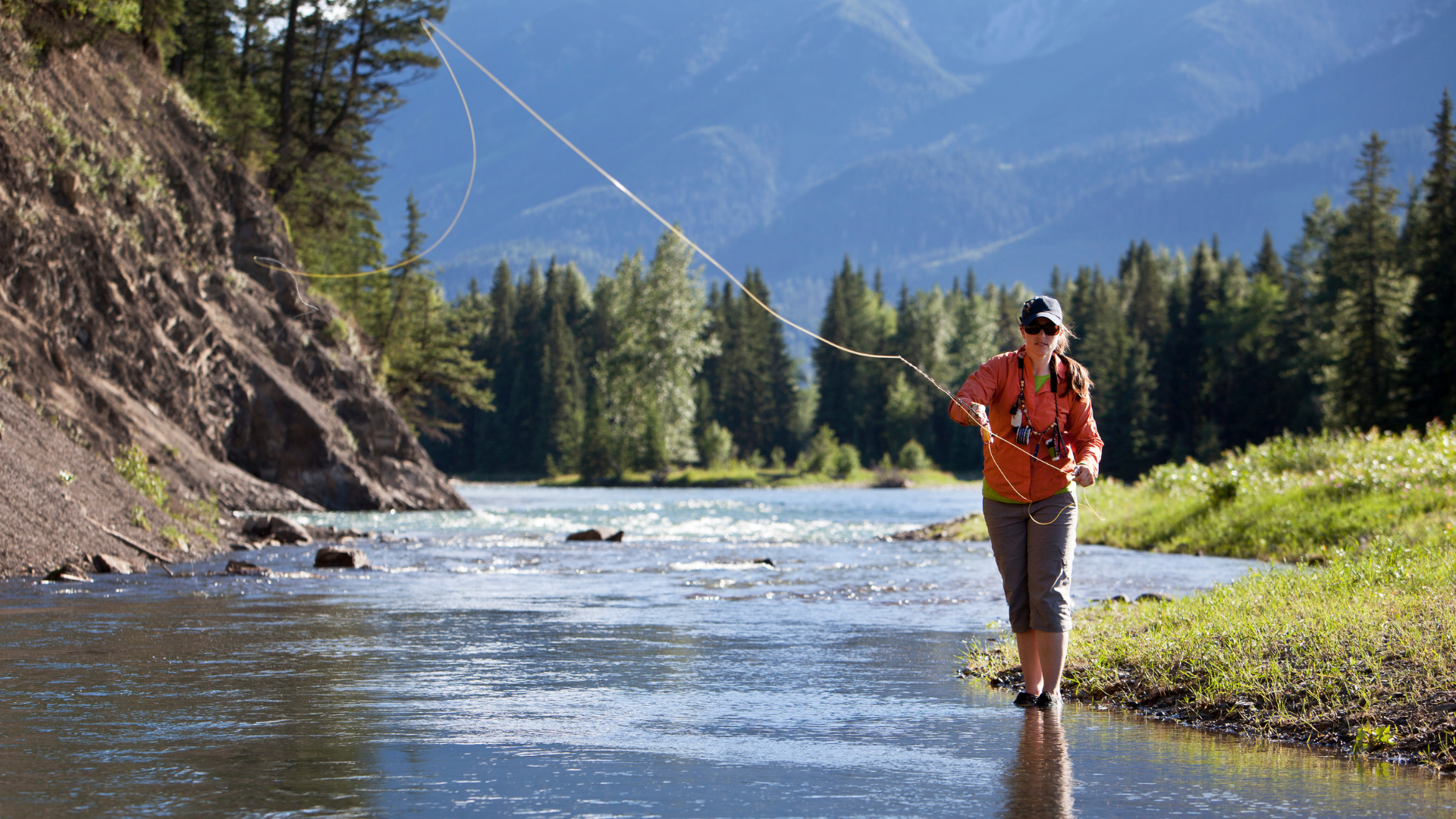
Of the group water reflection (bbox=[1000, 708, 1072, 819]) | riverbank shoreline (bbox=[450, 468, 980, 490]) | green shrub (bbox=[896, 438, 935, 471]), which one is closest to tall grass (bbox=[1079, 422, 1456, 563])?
water reflection (bbox=[1000, 708, 1072, 819])

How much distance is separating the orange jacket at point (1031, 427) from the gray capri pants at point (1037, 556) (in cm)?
10

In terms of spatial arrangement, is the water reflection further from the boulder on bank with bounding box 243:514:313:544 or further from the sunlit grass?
the boulder on bank with bounding box 243:514:313:544

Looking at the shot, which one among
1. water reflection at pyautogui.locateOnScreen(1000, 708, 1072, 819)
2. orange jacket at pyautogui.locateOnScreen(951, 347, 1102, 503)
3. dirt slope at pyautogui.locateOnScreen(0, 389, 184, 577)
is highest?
orange jacket at pyautogui.locateOnScreen(951, 347, 1102, 503)

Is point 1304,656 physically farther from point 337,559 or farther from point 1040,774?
point 337,559

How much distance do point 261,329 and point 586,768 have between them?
30.9m

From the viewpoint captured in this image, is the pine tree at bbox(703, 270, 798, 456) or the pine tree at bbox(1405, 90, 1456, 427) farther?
the pine tree at bbox(703, 270, 798, 456)

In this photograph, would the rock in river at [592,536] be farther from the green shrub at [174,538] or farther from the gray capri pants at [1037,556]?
the gray capri pants at [1037,556]

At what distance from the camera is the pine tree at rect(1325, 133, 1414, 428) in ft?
158

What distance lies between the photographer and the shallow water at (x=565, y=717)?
5238 mm

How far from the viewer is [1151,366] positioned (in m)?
87.2

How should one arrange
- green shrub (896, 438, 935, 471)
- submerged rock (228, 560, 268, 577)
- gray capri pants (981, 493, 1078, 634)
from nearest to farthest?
1. gray capri pants (981, 493, 1078, 634)
2. submerged rock (228, 560, 268, 577)
3. green shrub (896, 438, 935, 471)

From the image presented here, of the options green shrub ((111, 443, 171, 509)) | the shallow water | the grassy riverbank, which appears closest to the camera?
the shallow water

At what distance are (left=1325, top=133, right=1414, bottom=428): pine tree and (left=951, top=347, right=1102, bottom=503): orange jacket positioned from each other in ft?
134

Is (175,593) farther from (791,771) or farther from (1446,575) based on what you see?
(1446,575)
